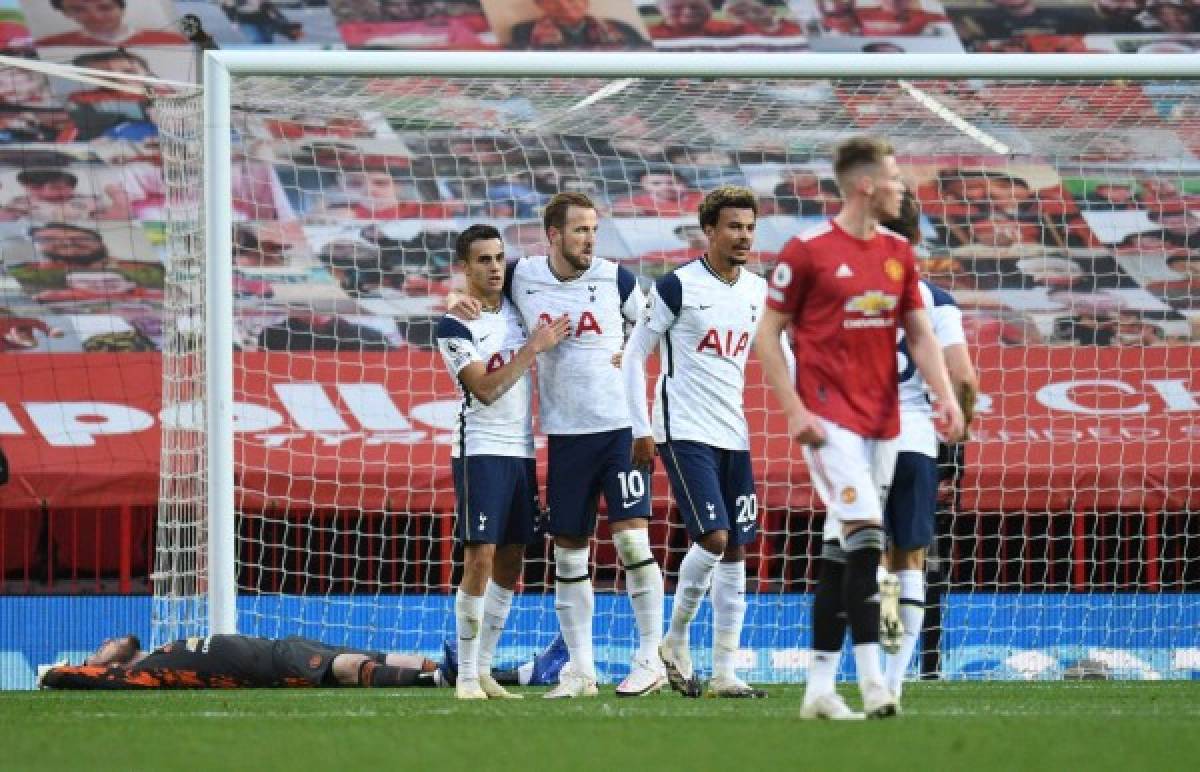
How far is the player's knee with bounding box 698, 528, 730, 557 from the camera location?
9.26 meters

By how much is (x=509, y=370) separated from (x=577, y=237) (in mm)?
665

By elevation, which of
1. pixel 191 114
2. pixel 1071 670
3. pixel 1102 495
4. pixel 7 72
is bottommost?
pixel 1071 670

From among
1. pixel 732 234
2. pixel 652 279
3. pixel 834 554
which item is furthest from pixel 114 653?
pixel 652 279

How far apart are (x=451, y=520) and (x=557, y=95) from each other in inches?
149

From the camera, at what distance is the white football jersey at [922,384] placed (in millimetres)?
8086

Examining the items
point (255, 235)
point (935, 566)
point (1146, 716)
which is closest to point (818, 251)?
point (1146, 716)

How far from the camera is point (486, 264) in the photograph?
30.3 feet

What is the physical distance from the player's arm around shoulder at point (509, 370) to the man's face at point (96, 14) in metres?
12.8

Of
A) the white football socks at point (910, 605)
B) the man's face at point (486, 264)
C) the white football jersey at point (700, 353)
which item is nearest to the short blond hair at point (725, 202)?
the white football jersey at point (700, 353)

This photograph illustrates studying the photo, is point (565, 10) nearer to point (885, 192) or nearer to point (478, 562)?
point (478, 562)

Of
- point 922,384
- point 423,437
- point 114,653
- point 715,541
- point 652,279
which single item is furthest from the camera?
point 652,279

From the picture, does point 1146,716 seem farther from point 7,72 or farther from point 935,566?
point 7,72

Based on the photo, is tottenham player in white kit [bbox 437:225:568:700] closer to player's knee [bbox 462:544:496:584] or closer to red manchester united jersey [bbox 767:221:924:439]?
player's knee [bbox 462:544:496:584]

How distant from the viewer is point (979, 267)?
1636 centimetres
